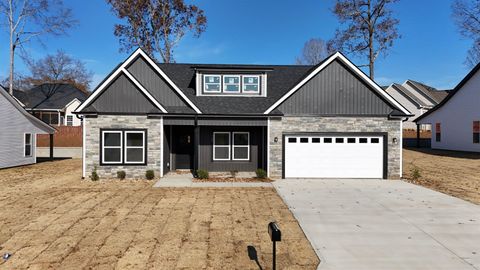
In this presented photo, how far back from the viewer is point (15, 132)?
1903 centimetres

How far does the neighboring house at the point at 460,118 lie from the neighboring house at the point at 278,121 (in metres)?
16.3

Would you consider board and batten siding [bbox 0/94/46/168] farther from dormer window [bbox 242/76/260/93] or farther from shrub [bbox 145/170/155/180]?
dormer window [bbox 242/76/260/93]

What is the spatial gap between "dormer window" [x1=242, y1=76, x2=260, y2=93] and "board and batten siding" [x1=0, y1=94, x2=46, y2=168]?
15.5 meters

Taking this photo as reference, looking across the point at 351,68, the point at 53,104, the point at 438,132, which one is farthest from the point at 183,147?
the point at 53,104

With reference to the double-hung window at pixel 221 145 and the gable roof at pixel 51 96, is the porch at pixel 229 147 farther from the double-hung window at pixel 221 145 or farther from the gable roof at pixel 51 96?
the gable roof at pixel 51 96

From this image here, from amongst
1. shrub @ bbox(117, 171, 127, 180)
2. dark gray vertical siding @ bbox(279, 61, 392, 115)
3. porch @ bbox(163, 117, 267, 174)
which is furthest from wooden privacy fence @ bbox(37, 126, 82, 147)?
dark gray vertical siding @ bbox(279, 61, 392, 115)

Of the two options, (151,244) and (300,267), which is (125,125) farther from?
(300,267)

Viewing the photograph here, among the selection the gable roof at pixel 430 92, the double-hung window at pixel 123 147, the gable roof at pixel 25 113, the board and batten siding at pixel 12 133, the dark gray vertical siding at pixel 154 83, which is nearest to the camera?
the double-hung window at pixel 123 147

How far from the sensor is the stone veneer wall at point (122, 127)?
14148 mm

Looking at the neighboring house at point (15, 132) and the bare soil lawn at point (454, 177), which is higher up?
the neighboring house at point (15, 132)

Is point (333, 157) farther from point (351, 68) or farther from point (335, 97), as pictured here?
point (351, 68)

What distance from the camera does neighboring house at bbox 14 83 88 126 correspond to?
A: 4028 cm

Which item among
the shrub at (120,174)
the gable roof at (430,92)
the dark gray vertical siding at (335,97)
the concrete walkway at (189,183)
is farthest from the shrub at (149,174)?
the gable roof at (430,92)

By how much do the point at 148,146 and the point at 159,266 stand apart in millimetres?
9755
